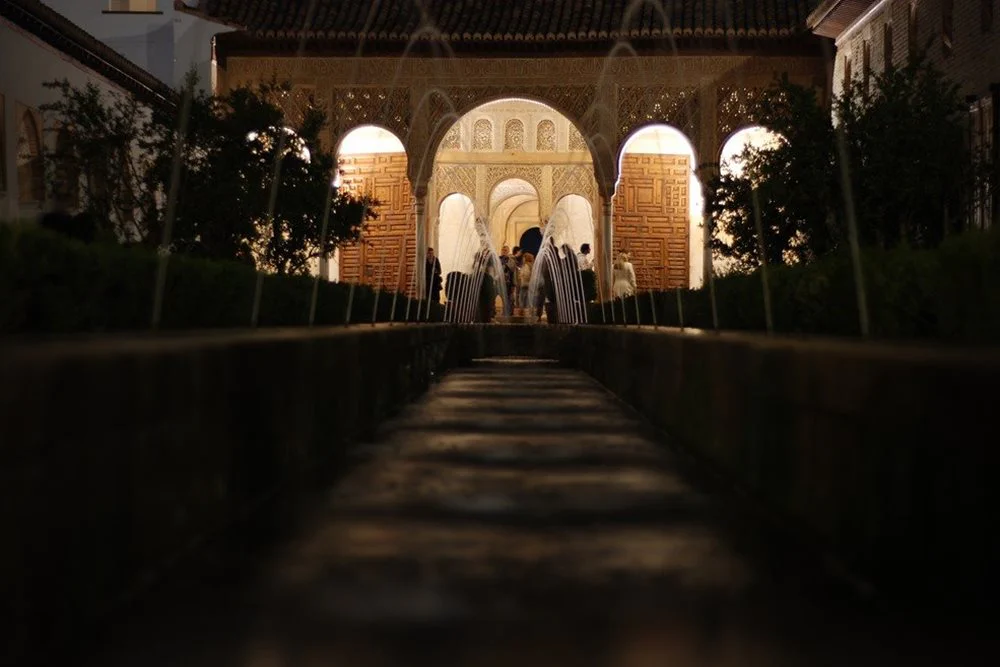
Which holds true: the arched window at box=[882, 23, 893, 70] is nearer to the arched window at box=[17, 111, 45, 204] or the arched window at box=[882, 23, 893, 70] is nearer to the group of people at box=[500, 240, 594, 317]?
the group of people at box=[500, 240, 594, 317]

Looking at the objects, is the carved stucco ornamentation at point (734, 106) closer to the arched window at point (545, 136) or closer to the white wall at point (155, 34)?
the arched window at point (545, 136)

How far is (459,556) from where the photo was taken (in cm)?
450

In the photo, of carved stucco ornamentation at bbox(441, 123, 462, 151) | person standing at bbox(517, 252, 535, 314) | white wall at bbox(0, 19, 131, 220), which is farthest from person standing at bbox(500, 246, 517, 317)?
white wall at bbox(0, 19, 131, 220)

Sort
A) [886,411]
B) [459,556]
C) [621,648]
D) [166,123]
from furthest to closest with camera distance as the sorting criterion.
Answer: [166,123]
[459,556]
[886,411]
[621,648]

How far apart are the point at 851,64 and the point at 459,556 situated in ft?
80.4

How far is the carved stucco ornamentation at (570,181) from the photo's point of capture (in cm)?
3600

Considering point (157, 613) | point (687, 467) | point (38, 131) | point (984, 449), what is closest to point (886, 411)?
point (984, 449)

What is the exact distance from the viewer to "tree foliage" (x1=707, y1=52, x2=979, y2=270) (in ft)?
60.2

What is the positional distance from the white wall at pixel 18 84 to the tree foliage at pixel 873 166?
980 centimetres

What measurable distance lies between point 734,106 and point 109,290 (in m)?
22.7

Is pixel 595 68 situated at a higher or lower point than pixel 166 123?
higher

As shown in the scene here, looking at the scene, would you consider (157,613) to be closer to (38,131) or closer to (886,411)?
(886,411)

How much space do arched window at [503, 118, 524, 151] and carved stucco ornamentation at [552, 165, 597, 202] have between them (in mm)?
1053

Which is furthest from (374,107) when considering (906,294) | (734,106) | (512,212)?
(906,294)
